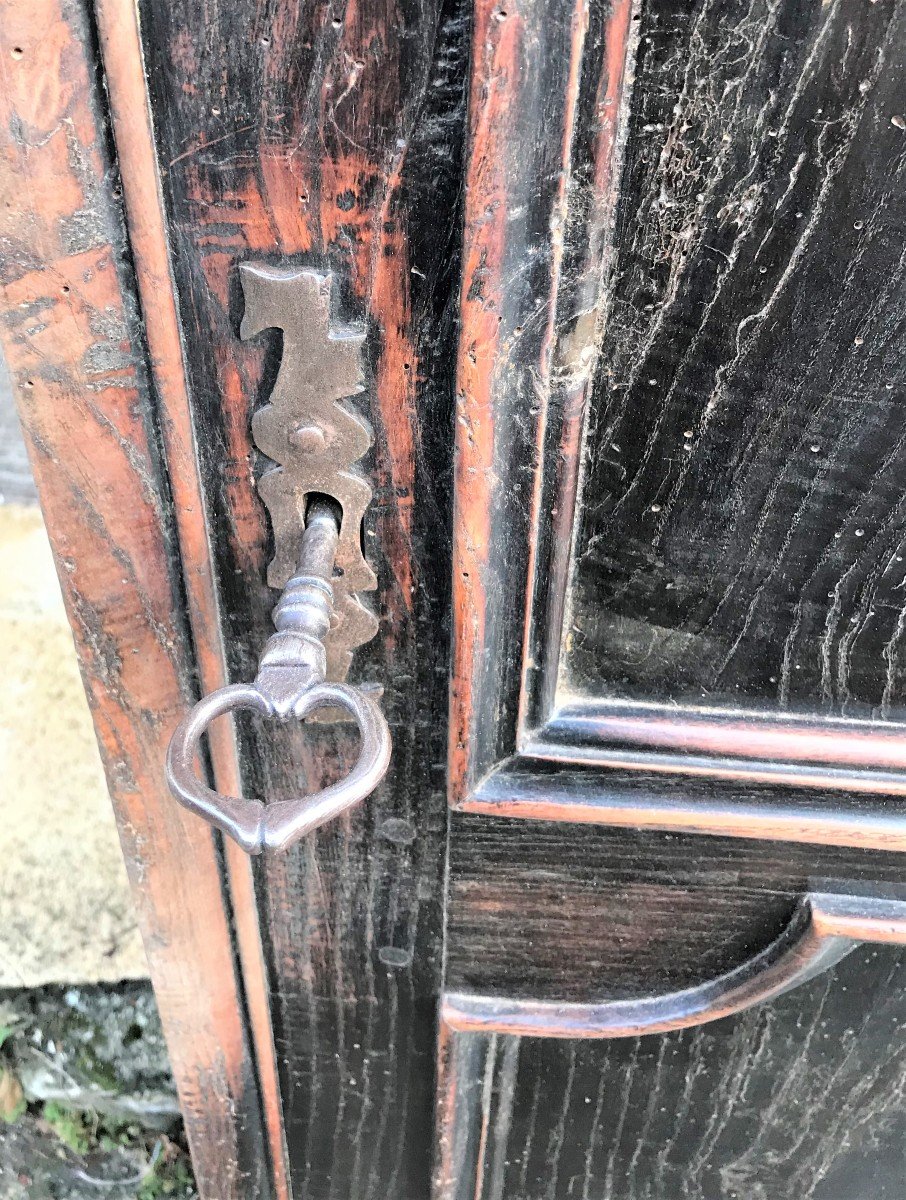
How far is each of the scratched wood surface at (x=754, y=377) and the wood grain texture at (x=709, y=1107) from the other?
28 cm

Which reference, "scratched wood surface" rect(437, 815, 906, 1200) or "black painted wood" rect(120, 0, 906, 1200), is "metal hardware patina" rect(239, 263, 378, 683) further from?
"scratched wood surface" rect(437, 815, 906, 1200)

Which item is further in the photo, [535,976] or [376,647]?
[535,976]

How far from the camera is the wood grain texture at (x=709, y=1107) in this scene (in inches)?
25.7

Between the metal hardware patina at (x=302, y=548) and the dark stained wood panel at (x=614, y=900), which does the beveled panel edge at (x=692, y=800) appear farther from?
the metal hardware patina at (x=302, y=548)

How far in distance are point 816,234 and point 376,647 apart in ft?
0.98

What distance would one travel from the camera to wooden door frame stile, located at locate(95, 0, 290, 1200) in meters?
0.35

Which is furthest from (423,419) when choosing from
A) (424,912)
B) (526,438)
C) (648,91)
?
(424,912)

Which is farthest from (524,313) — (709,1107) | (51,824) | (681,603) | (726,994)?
(51,824)

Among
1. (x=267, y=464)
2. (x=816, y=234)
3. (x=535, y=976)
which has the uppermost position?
(x=816, y=234)

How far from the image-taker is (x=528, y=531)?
1.48 feet

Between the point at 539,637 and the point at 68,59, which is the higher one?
the point at 68,59

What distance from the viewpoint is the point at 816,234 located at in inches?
14.8

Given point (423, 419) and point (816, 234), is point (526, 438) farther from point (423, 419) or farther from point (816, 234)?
point (816, 234)

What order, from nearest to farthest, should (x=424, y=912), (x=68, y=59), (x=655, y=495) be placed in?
(x=68, y=59) → (x=655, y=495) → (x=424, y=912)
